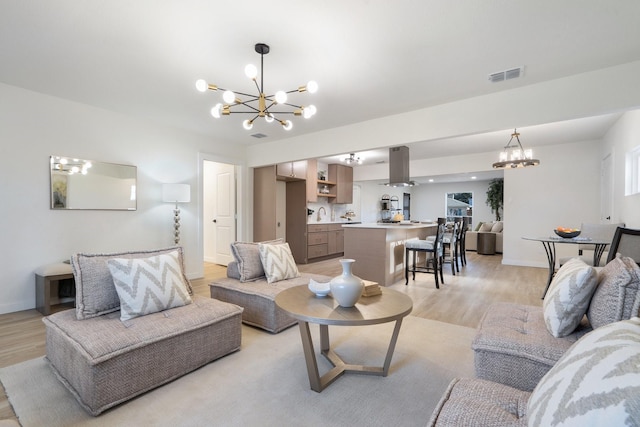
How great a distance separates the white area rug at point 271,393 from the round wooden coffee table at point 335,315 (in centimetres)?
6

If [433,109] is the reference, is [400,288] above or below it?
below

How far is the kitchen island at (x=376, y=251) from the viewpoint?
454cm

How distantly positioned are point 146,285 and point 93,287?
361 mm

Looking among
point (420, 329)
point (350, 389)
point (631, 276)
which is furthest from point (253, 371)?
point (631, 276)

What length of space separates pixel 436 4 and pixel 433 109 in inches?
75.7

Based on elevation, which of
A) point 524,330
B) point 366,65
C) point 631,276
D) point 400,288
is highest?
point 366,65

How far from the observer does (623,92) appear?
2.79 meters

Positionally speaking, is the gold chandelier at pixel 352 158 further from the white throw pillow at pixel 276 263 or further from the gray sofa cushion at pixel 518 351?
the gray sofa cushion at pixel 518 351

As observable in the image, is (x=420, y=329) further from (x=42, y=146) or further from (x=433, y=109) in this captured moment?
(x=42, y=146)

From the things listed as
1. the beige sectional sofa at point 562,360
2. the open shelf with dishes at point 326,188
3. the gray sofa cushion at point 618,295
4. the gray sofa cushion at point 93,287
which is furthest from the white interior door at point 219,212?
the gray sofa cushion at point 618,295

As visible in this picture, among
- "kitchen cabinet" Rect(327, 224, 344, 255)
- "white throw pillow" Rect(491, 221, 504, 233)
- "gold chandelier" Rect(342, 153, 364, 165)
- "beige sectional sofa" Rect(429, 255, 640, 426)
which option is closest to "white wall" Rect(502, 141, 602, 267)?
"white throw pillow" Rect(491, 221, 504, 233)

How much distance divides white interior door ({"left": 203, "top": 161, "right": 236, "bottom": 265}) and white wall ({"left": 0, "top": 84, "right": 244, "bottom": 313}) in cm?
114

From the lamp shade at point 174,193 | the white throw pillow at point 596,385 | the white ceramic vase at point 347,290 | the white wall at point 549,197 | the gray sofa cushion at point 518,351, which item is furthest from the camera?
the white wall at point 549,197

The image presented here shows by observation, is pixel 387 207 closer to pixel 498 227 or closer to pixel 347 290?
pixel 498 227
